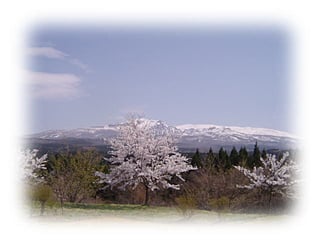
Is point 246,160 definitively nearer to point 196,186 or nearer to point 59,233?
point 196,186

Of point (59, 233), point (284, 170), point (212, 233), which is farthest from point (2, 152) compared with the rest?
point (284, 170)

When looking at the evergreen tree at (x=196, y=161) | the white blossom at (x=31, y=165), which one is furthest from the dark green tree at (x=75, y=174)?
the evergreen tree at (x=196, y=161)

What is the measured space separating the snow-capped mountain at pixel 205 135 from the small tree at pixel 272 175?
63cm

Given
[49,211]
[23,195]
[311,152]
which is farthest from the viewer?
[49,211]

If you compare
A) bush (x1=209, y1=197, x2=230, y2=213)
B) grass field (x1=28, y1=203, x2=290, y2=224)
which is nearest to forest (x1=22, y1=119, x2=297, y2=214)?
bush (x1=209, y1=197, x2=230, y2=213)

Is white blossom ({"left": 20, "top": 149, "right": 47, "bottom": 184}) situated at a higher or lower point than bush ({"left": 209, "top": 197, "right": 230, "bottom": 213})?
higher

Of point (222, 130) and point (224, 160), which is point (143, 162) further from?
point (222, 130)

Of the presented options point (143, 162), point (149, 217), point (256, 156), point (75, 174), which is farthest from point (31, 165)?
point (256, 156)

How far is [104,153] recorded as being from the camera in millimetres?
7012

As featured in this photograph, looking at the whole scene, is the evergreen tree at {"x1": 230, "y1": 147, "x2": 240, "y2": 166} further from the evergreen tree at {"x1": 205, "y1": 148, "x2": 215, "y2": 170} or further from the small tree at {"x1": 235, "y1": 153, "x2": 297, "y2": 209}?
the evergreen tree at {"x1": 205, "y1": 148, "x2": 215, "y2": 170}

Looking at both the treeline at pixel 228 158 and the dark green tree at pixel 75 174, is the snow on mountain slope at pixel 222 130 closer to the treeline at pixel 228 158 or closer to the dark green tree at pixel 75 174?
the treeline at pixel 228 158

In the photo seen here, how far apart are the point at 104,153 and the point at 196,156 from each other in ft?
4.56

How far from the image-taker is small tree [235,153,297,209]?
21.2 ft

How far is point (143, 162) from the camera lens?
274 inches
